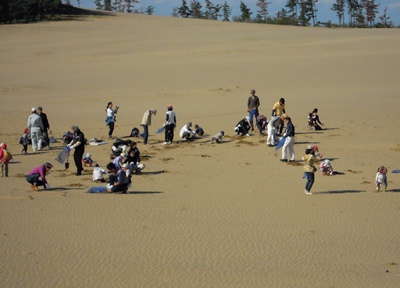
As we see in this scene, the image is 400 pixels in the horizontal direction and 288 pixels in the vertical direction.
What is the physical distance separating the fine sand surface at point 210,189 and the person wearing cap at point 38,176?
27 cm

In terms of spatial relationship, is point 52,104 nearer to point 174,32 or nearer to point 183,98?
point 183,98

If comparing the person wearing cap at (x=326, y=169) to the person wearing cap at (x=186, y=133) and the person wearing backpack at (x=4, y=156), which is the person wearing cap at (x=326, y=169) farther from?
the person wearing backpack at (x=4, y=156)

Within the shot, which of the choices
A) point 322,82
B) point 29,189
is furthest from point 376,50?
point 29,189

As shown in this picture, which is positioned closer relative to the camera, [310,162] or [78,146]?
[310,162]

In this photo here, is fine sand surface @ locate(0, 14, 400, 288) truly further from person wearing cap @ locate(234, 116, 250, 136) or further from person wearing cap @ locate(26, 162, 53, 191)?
person wearing cap @ locate(234, 116, 250, 136)

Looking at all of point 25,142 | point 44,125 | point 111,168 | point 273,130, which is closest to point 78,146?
point 111,168

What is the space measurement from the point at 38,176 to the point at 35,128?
608cm

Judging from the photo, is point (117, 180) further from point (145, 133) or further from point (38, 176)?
point (145, 133)

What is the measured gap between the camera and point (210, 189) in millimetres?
14023

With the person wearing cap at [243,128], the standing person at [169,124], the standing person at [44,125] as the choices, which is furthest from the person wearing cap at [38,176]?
the person wearing cap at [243,128]

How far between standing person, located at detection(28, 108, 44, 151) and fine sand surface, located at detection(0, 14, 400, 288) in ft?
1.31

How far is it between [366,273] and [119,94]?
25733 millimetres

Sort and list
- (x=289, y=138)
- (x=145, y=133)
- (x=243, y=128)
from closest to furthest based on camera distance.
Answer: (x=289, y=138) < (x=145, y=133) < (x=243, y=128)

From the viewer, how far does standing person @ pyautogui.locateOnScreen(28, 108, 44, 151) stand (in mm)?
18641
